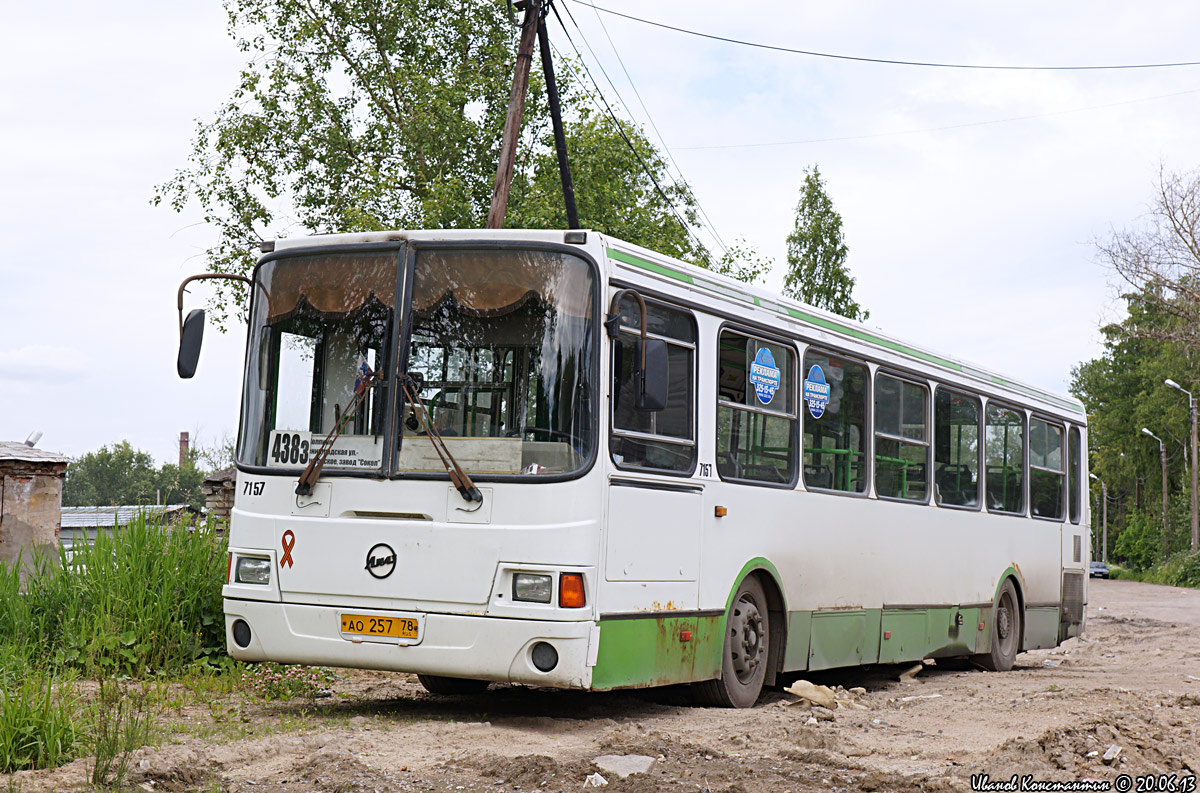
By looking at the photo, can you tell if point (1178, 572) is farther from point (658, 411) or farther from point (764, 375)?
point (658, 411)

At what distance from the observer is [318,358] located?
822 centimetres

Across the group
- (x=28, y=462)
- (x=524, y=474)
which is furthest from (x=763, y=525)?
(x=28, y=462)

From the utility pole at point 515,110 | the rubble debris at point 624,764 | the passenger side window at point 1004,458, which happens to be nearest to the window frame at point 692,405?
the rubble debris at point 624,764

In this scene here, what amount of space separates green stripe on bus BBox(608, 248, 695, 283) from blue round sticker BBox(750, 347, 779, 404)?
102 centimetres

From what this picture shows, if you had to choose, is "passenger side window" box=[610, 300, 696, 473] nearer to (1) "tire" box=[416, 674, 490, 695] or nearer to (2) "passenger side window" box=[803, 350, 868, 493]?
(2) "passenger side window" box=[803, 350, 868, 493]

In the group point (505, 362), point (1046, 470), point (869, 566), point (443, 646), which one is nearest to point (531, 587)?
point (443, 646)

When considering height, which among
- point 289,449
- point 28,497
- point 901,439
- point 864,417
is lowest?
point 28,497

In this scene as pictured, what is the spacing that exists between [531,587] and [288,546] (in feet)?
5.28

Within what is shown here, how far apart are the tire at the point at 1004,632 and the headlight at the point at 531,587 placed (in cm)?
792

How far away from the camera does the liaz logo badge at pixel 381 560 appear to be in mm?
7797

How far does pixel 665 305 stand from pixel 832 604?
3.29m

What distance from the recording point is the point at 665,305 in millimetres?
8562

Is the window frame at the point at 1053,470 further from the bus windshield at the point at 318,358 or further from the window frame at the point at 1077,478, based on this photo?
the bus windshield at the point at 318,358

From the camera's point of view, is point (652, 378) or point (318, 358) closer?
point (652, 378)
